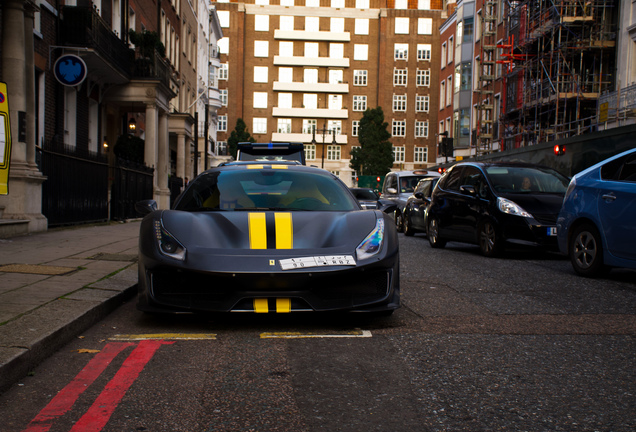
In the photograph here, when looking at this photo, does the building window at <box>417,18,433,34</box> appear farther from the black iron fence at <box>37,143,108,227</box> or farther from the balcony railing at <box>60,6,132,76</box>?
the black iron fence at <box>37,143,108,227</box>

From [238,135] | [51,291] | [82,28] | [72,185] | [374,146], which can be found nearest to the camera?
[51,291]

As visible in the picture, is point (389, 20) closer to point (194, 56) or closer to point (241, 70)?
point (241, 70)

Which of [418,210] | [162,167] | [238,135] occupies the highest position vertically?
[238,135]

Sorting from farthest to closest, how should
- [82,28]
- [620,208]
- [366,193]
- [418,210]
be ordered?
[366,193] < [82,28] < [418,210] < [620,208]

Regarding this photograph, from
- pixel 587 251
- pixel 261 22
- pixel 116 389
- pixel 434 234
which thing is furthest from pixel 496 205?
pixel 261 22

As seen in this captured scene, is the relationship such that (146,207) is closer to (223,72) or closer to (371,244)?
(371,244)

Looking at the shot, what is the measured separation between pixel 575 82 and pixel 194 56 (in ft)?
87.3

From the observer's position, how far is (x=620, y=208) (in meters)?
7.84

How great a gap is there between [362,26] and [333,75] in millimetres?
6864

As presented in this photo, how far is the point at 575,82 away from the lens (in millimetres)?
29969

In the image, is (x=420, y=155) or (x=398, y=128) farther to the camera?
(x=398, y=128)

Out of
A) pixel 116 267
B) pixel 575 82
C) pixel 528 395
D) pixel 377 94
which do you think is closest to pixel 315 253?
pixel 528 395

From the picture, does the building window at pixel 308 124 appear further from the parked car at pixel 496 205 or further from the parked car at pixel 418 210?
the parked car at pixel 496 205

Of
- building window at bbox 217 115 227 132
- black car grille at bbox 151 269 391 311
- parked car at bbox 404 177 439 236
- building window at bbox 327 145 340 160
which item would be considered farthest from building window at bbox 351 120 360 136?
black car grille at bbox 151 269 391 311
